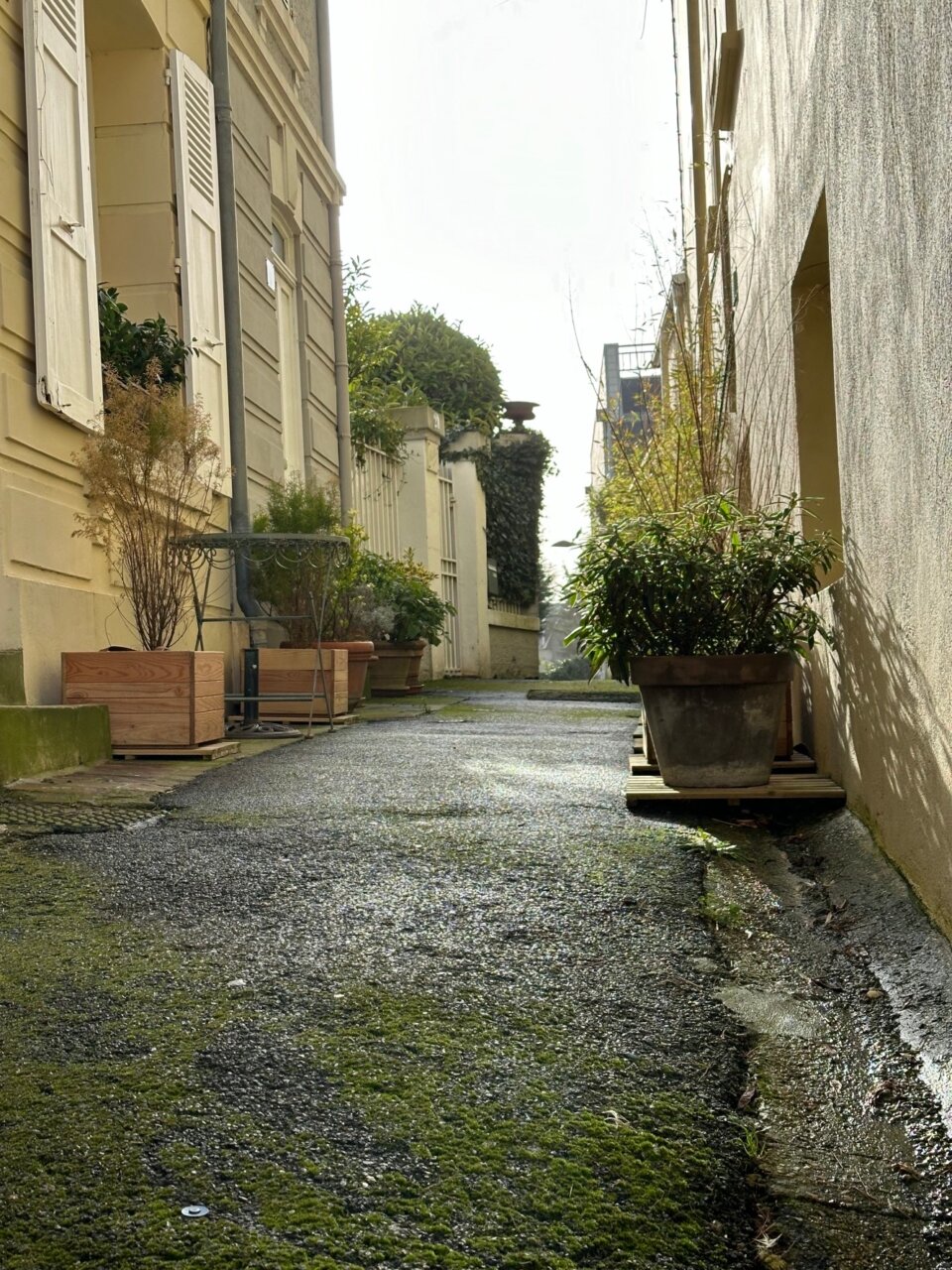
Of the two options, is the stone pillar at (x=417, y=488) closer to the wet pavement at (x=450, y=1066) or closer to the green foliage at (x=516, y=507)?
the green foliage at (x=516, y=507)

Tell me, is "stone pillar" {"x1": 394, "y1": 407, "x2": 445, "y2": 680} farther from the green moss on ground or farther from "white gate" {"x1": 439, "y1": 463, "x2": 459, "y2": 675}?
the green moss on ground

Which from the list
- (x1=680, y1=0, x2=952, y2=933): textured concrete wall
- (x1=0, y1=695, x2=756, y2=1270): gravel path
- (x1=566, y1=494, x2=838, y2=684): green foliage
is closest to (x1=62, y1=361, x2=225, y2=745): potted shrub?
(x1=0, y1=695, x2=756, y2=1270): gravel path

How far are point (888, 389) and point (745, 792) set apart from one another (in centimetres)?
141

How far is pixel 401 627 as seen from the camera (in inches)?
369

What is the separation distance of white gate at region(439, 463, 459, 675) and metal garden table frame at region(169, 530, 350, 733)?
5779 millimetres

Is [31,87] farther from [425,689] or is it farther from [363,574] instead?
[425,689]

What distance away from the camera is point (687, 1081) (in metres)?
1.55

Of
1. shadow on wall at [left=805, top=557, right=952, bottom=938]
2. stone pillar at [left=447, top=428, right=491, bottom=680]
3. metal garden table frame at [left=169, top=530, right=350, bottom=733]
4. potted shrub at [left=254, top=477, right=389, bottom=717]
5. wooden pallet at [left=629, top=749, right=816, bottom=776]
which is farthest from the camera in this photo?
stone pillar at [left=447, top=428, right=491, bottom=680]

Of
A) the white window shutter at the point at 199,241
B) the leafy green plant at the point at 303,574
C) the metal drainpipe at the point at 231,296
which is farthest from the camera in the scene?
the metal drainpipe at the point at 231,296

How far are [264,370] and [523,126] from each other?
18.6 feet

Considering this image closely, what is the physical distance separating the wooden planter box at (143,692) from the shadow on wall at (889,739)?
255cm

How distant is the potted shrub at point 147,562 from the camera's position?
189 inches

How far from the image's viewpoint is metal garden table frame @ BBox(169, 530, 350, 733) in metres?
5.46

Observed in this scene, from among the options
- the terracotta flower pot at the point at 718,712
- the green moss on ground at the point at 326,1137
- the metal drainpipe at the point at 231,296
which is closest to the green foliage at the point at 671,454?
the terracotta flower pot at the point at 718,712
